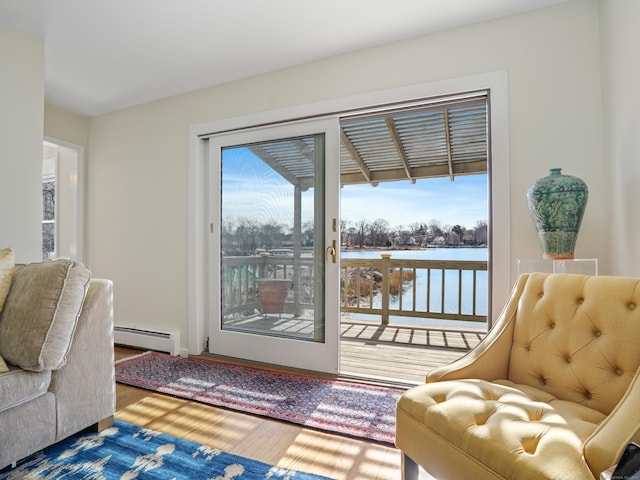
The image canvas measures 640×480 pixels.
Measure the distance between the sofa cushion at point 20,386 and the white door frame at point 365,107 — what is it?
165 centimetres

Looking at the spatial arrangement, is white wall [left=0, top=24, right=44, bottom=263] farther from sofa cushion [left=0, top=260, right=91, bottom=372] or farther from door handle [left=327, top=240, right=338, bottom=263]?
door handle [left=327, top=240, right=338, bottom=263]

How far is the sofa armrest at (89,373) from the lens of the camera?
1.65 m

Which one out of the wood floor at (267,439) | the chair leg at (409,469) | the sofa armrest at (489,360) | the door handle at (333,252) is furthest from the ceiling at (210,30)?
the wood floor at (267,439)

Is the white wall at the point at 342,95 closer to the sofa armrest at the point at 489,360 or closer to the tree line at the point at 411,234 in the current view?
the sofa armrest at the point at 489,360

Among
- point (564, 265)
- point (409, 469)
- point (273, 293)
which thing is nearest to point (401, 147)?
point (273, 293)

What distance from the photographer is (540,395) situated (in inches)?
49.7

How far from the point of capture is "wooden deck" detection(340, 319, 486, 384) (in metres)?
2.85

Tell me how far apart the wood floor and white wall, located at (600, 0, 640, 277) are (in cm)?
148

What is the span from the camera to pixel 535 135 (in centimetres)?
213

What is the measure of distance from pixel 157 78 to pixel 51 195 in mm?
2434

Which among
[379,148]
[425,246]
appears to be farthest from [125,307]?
[425,246]

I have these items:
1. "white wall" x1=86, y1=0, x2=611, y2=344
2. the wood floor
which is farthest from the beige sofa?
"white wall" x1=86, y1=0, x2=611, y2=344

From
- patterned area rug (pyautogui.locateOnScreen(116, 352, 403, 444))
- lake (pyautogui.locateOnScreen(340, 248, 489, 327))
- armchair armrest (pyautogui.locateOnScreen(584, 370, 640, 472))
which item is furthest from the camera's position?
lake (pyautogui.locateOnScreen(340, 248, 489, 327))

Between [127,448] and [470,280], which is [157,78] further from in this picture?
[470,280]
